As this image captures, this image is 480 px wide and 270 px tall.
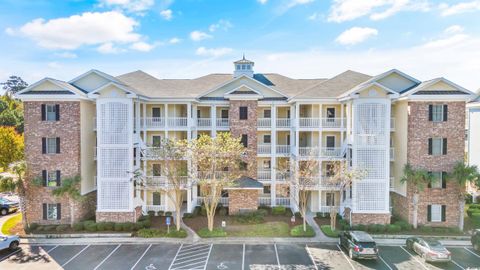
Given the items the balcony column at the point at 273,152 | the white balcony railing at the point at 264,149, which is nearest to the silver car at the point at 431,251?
the balcony column at the point at 273,152

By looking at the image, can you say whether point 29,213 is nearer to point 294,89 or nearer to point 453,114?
point 294,89

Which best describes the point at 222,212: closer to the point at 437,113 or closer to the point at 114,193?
the point at 114,193

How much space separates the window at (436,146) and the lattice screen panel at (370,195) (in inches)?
173

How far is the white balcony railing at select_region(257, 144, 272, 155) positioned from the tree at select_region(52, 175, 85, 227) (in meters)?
14.9

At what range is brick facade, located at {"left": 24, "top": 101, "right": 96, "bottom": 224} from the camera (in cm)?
2325

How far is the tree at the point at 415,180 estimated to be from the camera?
22.2m

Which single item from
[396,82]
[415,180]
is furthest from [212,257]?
[396,82]

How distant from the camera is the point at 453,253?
18.8m

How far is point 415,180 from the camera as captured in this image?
2225 cm

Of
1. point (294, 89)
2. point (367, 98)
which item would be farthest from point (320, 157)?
point (294, 89)

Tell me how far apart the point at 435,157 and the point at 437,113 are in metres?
3.32

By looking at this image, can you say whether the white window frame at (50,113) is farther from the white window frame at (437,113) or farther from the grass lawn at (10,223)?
the white window frame at (437,113)

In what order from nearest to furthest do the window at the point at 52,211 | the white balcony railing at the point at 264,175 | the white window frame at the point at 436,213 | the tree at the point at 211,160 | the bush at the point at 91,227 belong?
1. the tree at the point at 211,160
2. the bush at the point at 91,227
3. the white window frame at the point at 436,213
4. the window at the point at 52,211
5. the white balcony railing at the point at 264,175

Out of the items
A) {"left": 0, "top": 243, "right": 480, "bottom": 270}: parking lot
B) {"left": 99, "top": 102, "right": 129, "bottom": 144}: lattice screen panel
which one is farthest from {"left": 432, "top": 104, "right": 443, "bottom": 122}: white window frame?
{"left": 99, "top": 102, "right": 129, "bottom": 144}: lattice screen panel
